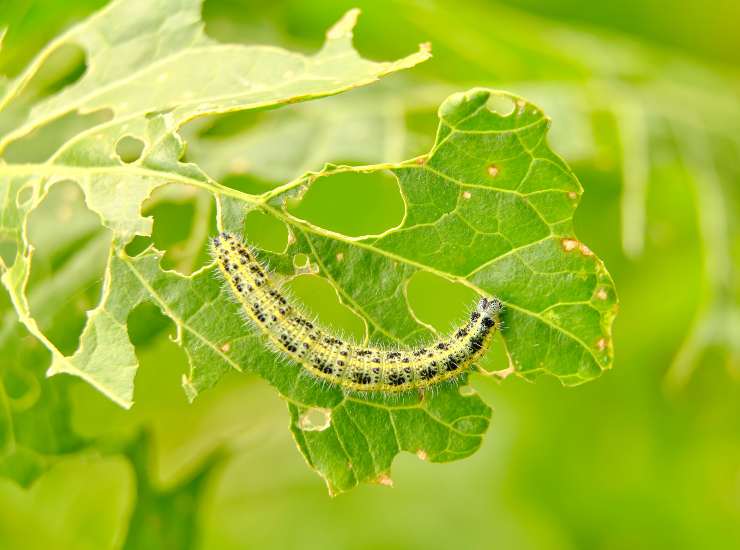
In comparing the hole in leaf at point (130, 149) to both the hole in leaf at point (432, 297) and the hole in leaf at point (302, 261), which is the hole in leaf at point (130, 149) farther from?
the hole in leaf at point (432, 297)

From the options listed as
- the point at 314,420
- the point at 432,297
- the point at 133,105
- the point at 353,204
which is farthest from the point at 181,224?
the point at 432,297

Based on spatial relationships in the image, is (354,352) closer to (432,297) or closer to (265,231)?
(265,231)

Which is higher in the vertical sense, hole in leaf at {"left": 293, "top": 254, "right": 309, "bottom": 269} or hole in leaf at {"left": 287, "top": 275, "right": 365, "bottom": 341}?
hole in leaf at {"left": 293, "top": 254, "right": 309, "bottom": 269}

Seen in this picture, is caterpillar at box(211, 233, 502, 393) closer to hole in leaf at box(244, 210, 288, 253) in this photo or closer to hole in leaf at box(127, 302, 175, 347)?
hole in leaf at box(244, 210, 288, 253)

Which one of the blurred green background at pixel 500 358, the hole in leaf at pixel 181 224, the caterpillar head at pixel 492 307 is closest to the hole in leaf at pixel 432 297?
the blurred green background at pixel 500 358

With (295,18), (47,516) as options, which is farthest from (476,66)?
(47,516)

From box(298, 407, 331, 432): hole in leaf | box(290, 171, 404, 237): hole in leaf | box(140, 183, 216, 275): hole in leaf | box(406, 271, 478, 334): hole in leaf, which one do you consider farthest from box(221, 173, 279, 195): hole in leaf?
box(406, 271, 478, 334): hole in leaf
